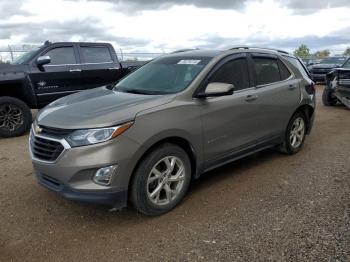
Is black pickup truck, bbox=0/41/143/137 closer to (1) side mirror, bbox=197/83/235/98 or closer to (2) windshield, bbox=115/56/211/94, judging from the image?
(2) windshield, bbox=115/56/211/94

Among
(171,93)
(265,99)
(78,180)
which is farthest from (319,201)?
(78,180)

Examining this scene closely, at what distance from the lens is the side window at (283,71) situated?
5652 millimetres

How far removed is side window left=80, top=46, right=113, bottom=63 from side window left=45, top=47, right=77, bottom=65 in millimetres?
271

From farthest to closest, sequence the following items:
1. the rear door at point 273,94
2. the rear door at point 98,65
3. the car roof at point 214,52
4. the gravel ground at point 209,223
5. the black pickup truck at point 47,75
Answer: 1. the rear door at point 98,65
2. the black pickup truck at point 47,75
3. the rear door at point 273,94
4. the car roof at point 214,52
5. the gravel ground at point 209,223

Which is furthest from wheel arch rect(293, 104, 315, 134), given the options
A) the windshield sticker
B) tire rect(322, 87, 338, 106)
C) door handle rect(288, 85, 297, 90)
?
tire rect(322, 87, 338, 106)

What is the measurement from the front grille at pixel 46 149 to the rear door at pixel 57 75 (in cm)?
461

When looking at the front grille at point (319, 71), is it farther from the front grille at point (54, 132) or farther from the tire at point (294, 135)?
the front grille at point (54, 132)

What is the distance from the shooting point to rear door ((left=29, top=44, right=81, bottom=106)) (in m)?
8.16

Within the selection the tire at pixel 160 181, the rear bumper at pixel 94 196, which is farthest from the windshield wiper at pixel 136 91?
the rear bumper at pixel 94 196

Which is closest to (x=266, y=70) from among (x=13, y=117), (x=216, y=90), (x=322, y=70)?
(x=216, y=90)

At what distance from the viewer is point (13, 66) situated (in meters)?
7.88

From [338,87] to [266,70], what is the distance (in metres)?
6.09

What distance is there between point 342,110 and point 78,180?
9367 millimetres

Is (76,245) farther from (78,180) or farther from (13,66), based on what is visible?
(13,66)
